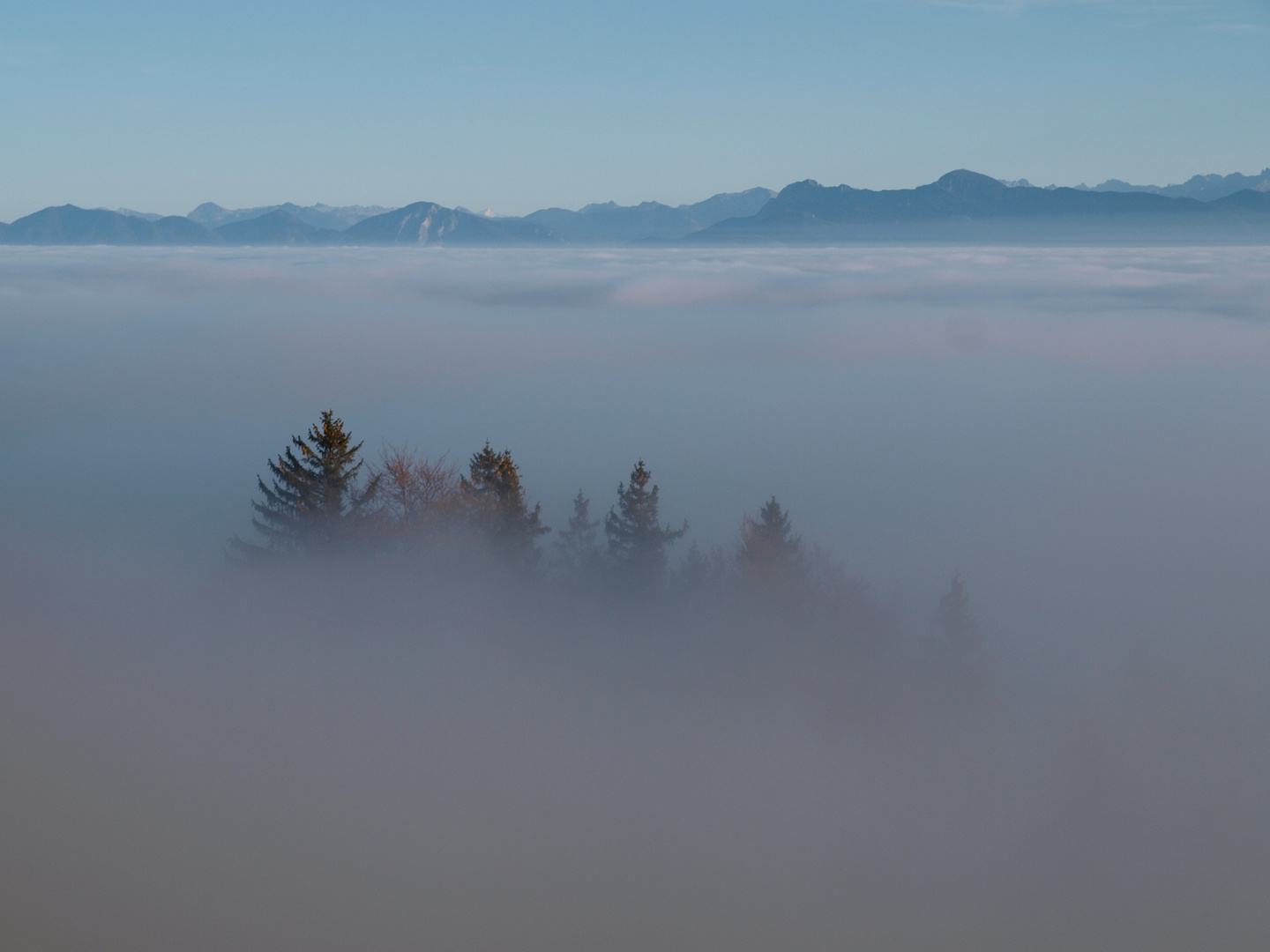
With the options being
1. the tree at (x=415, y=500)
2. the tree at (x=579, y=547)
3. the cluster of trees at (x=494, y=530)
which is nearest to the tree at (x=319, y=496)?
the cluster of trees at (x=494, y=530)

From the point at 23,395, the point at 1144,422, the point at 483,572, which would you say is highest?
the point at 483,572

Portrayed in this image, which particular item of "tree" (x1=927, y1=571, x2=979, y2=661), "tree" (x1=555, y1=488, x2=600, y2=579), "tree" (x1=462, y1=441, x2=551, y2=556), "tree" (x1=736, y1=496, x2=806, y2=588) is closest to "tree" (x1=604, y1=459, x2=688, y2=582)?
"tree" (x1=555, y1=488, x2=600, y2=579)

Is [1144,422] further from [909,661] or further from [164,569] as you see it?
[164,569]

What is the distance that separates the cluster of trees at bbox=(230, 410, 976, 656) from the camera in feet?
77.6

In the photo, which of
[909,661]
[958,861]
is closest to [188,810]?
[958,861]

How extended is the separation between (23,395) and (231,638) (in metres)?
117

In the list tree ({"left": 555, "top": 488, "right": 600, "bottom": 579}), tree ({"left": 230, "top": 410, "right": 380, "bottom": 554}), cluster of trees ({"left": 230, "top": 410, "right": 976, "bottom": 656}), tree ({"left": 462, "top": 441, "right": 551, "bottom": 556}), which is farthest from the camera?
tree ({"left": 555, "top": 488, "right": 600, "bottom": 579})

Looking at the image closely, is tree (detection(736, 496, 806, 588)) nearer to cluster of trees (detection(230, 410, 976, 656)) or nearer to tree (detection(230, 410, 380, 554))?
cluster of trees (detection(230, 410, 976, 656))

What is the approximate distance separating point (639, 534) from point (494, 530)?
5.54m

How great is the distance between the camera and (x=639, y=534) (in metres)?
29.2

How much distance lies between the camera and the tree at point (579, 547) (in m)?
32.7

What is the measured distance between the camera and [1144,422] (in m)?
138

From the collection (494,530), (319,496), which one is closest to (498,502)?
(494,530)

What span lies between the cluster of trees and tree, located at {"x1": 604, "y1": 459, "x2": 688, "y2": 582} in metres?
0.04
